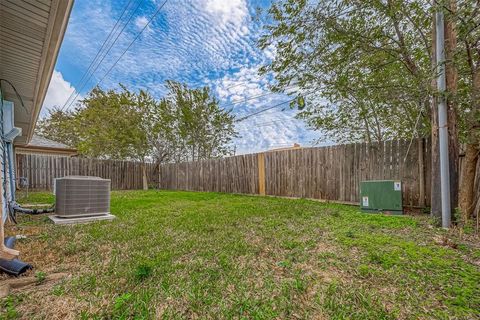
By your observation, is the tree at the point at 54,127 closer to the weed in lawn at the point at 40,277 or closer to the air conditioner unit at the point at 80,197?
the air conditioner unit at the point at 80,197

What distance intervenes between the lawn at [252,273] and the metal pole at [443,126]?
0.40m

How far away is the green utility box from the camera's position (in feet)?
13.1

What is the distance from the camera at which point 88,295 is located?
1.41m

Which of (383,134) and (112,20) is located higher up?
(112,20)

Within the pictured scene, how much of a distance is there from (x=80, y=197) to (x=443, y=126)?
19.5 feet

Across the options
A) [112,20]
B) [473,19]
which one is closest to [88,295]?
[473,19]

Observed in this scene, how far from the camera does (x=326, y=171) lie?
5.68 m

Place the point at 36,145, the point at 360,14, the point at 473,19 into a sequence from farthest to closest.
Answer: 1. the point at 36,145
2. the point at 360,14
3. the point at 473,19

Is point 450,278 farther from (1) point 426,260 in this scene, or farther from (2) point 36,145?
(2) point 36,145

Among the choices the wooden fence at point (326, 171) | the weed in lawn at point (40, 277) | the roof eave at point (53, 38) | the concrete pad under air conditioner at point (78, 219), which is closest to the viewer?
the weed in lawn at point (40, 277)

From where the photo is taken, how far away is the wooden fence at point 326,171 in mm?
4273

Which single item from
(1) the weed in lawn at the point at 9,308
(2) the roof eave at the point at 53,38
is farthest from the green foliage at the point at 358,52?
(1) the weed in lawn at the point at 9,308

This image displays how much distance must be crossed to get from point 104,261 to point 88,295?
598 mm

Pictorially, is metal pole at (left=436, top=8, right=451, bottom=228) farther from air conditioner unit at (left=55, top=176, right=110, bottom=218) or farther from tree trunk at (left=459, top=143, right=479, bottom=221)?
air conditioner unit at (left=55, top=176, right=110, bottom=218)
